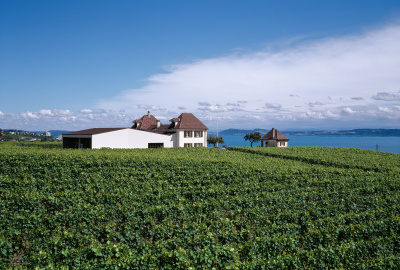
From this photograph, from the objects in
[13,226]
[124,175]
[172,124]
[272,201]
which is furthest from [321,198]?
[172,124]

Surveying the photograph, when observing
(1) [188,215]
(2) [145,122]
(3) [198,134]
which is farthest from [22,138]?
(1) [188,215]

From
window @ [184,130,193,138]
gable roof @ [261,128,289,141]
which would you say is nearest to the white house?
window @ [184,130,193,138]

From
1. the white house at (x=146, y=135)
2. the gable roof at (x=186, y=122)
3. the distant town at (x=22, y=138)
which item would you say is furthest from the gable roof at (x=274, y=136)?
the distant town at (x=22, y=138)

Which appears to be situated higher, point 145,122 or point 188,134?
point 145,122

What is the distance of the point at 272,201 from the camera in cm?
1816

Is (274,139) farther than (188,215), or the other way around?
(274,139)

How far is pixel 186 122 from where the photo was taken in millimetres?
53750

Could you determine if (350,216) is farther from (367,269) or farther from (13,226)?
(13,226)

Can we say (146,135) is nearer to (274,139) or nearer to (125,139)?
(125,139)

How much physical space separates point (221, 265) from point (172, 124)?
1810 inches

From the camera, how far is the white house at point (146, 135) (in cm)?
4034

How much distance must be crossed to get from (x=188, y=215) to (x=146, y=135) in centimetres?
3154

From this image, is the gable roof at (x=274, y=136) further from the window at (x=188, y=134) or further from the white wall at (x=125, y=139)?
the white wall at (x=125, y=139)

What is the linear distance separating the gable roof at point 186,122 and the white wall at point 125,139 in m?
5.69
